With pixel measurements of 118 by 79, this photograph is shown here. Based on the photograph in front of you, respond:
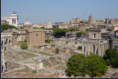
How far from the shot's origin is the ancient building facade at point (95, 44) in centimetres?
2417

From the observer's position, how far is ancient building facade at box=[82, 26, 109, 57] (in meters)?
24.2

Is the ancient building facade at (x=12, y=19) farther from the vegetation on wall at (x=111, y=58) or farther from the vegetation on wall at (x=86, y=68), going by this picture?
the vegetation on wall at (x=86, y=68)

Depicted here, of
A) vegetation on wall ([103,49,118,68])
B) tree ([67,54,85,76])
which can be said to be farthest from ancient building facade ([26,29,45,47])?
tree ([67,54,85,76])

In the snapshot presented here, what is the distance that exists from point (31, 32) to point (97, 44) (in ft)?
66.8

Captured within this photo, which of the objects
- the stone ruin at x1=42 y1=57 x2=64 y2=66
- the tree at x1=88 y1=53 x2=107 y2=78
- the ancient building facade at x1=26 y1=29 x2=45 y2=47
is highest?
the ancient building facade at x1=26 y1=29 x2=45 y2=47

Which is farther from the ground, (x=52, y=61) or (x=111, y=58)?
(x=111, y=58)

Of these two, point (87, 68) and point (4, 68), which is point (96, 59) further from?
point (4, 68)

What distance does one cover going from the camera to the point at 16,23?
7888 cm

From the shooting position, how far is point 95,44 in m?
24.8

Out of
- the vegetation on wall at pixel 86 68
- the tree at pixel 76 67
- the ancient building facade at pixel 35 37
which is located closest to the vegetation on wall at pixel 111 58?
the vegetation on wall at pixel 86 68

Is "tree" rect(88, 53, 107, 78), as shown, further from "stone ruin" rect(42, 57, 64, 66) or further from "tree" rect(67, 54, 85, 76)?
"stone ruin" rect(42, 57, 64, 66)

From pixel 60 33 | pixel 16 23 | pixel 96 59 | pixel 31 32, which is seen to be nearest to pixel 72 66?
pixel 96 59

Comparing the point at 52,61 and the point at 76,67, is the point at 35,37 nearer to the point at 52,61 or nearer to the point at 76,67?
the point at 52,61

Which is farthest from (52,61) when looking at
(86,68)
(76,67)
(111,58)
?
(111,58)
